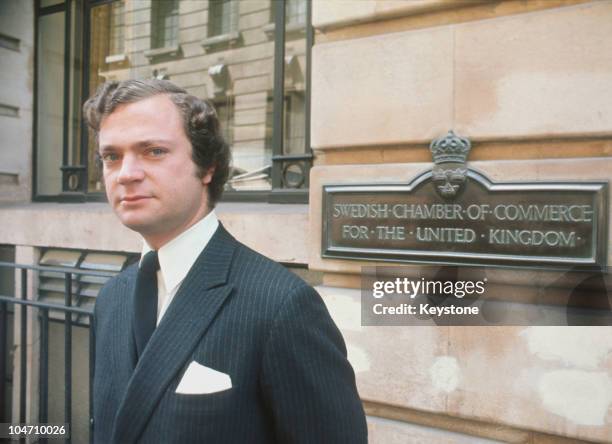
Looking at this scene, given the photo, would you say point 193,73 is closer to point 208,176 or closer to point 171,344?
point 208,176

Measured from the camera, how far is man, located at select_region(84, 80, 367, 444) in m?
1.68

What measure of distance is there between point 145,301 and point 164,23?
595cm

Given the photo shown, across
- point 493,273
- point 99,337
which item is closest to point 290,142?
point 493,273

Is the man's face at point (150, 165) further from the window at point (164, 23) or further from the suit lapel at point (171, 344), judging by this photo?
the window at point (164, 23)

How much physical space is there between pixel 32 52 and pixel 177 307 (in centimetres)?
714

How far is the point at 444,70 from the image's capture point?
345cm

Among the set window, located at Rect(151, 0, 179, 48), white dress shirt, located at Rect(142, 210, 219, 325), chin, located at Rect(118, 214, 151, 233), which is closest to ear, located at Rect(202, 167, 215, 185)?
white dress shirt, located at Rect(142, 210, 219, 325)

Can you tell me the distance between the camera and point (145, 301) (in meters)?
1.94

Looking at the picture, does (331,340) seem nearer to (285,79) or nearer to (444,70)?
(444,70)

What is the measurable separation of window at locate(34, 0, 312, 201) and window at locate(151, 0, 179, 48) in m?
0.01

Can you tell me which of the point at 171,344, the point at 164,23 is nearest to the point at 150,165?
the point at 171,344

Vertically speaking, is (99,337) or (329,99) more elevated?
(329,99)

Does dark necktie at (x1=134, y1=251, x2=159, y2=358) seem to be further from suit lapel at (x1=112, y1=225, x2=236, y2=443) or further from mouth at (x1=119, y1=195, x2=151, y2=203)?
mouth at (x1=119, y1=195, x2=151, y2=203)

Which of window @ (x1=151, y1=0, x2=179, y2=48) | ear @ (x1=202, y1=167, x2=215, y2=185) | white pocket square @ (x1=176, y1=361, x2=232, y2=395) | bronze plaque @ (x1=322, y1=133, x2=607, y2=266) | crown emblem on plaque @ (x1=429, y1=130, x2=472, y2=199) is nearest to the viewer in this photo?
white pocket square @ (x1=176, y1=361, x2=232, y2=395)
